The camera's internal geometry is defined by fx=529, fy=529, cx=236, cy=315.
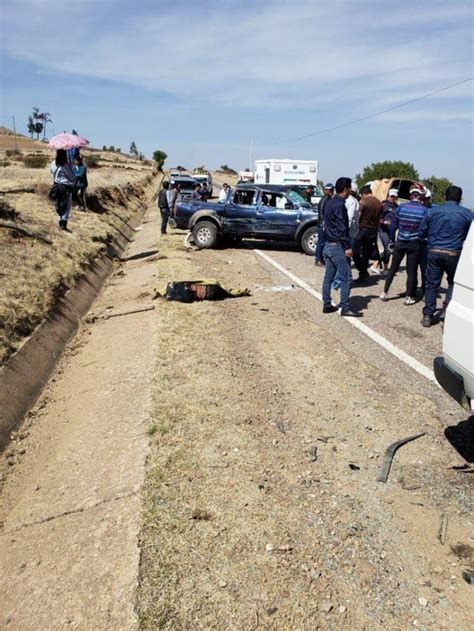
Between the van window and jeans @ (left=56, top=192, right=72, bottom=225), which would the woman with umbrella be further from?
the van window

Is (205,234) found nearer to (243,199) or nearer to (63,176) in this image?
(243,199)

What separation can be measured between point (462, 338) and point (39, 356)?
492 centimetres

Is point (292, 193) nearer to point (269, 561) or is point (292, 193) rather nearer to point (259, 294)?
point (259, 294)

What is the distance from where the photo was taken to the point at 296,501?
348 cm

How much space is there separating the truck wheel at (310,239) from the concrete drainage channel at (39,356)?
18.9 ft

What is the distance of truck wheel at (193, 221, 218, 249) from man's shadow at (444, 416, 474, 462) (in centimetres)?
1051

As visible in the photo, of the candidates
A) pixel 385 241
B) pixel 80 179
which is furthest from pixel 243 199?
pixel 80 179

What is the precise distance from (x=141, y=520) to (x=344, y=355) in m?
→ 3.54

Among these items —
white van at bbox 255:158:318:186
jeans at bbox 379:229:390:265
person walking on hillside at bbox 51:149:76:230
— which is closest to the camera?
jeans at bbox 379:229:390:265

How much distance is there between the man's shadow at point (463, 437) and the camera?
4.07 metres

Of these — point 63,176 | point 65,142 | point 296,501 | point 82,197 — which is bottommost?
point 296,501

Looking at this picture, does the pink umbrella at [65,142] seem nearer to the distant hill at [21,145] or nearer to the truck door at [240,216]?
the truck door at [240,216]

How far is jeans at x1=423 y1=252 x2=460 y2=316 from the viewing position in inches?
277

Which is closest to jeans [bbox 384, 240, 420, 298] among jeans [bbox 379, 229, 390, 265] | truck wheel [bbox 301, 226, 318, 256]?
jeans [bbox 379, 229, 390, 265]
